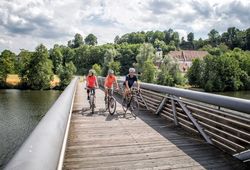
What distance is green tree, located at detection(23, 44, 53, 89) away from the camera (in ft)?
292

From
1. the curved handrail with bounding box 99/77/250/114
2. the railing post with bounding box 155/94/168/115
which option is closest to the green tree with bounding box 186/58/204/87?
the railing post with bounding box 155/94/168/115

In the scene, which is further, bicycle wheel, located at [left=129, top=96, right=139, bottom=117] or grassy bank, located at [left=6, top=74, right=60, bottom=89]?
grassy bank, located at [left=6, top=74, right=60, bottom=89]

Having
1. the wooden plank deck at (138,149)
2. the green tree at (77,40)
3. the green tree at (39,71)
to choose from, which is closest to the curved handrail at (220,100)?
the wooden plank deck at (138,149)

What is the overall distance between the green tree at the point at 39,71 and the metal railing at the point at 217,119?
3351 inches

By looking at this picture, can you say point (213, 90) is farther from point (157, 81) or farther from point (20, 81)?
point (20, 81)

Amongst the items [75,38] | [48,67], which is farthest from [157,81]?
[75,38]

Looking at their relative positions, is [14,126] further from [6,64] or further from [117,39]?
[117,39]

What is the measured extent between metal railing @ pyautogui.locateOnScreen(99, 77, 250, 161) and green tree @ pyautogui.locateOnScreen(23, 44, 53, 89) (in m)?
85.1

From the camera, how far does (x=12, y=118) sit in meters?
40.5

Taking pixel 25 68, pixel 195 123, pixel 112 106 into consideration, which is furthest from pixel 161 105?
pixel 25 68

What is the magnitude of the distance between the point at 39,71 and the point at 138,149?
8821 cm

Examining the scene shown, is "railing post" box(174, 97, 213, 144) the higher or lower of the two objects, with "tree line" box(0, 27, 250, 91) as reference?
lower

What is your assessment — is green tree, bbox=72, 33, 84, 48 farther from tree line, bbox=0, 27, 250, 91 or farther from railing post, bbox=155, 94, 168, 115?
railing post, bbox=155, 94, 168, 115

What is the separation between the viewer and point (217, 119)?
5.52 metres
